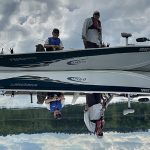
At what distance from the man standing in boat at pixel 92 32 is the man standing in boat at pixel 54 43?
84 centimetres

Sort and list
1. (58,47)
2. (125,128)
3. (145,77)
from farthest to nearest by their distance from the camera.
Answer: (125,128), (58,47), (145,77)

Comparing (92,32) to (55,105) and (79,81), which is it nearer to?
(79,81)

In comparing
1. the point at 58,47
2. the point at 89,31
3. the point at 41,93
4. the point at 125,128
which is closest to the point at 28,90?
the point at 41,93

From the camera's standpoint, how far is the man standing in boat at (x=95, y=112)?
15070 mm

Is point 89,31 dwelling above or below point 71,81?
above

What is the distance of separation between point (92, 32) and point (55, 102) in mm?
2533

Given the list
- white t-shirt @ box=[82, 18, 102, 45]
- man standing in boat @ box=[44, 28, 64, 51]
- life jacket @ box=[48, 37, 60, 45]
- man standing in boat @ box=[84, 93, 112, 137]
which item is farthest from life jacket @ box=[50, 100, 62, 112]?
white t-shirt @ box=[82, 18, 102, 45]

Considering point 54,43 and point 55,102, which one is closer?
point 55,102

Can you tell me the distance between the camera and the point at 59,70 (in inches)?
575

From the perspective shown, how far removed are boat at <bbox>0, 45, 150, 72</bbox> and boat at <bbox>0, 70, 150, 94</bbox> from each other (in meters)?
0.17

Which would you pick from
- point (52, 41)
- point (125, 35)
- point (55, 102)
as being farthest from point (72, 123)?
point (125, 35)

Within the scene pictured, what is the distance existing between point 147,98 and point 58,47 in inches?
129

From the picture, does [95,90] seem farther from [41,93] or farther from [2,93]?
[2,93]

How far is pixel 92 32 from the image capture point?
14805mm
